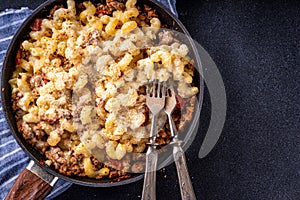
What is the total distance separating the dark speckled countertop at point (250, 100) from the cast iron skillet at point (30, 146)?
0.30m

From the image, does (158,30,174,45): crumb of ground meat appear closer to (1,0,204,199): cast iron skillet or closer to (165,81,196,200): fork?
(1,0,204,199): cast iron skillet

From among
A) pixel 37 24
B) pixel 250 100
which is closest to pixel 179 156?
pixel 250 100

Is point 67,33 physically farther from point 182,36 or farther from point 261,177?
point 261,177

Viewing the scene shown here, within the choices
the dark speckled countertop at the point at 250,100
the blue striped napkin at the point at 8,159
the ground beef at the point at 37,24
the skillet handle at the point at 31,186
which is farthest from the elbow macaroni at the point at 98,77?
the dark speckled countertop at the point at 250,100

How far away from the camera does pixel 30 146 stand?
5.75ft

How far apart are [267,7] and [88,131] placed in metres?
0.95

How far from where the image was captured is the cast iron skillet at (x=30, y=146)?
1.68 meters

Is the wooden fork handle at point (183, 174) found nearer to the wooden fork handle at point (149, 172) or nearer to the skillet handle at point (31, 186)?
the wooden fork handle at point (149, 172)

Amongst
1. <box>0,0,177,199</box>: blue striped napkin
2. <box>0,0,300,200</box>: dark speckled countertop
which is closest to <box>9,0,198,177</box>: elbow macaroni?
<box>0,0,177,199</box>: blue striped napkin

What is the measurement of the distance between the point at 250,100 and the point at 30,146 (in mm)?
928

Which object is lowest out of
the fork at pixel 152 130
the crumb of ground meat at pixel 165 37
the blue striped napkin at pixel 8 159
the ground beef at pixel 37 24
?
the blue striped napkin at pixel 8 159

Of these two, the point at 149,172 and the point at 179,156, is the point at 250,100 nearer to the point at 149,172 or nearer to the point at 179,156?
the point at 179,156

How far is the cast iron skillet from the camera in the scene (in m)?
1.68

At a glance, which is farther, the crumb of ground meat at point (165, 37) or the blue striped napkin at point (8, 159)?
the blue striped napkin at point (8, 159)
